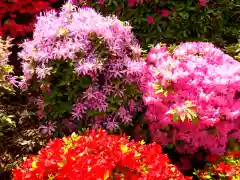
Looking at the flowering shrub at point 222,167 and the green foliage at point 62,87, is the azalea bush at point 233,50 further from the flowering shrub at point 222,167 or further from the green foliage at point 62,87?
the green foliage at point 62,87

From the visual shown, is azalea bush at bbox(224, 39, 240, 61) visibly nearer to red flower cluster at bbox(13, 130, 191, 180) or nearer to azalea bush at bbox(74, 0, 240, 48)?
azalea bush at bbox(74, 0, 240, 48)

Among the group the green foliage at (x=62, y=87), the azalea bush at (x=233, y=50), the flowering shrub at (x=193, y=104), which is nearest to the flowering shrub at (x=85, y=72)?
the green foliage at (x=62, y=87)

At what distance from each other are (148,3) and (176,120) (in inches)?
75.4

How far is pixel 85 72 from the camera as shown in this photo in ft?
12.5

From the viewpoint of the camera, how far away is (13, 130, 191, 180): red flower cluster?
8.80 feet

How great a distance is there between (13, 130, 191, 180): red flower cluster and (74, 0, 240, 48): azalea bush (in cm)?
233

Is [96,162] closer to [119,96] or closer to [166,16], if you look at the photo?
[119,96]

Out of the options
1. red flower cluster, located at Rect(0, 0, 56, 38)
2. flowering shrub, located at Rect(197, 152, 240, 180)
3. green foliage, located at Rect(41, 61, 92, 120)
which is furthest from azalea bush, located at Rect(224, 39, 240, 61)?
red flower cluster, located at Rect(0, 0, 56, 38)

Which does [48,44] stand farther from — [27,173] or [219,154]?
[219,154]

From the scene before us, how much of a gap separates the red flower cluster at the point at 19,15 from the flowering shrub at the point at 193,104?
1851 millimetres

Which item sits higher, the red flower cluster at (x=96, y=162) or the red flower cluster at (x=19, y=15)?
the red flower cluster at (x=19, y=15)

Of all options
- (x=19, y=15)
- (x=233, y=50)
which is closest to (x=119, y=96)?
(x=233, y=50)

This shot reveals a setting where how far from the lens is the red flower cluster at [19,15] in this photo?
5.15 meters

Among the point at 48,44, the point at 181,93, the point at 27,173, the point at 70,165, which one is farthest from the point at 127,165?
the point at 48,44
